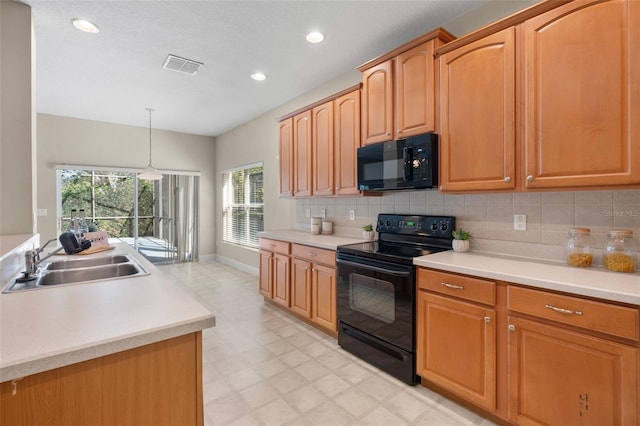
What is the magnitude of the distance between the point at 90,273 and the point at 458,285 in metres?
2.33

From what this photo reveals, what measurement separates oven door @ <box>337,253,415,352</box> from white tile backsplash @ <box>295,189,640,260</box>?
2.34ft

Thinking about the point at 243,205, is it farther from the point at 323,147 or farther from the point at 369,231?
the point at 369,231

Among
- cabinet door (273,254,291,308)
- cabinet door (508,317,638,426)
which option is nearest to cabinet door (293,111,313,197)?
cabinet door (273,254,291,308)

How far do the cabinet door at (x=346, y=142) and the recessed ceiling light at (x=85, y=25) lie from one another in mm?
2186

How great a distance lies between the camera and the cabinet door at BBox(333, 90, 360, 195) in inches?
116

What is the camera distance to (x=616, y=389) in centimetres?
135

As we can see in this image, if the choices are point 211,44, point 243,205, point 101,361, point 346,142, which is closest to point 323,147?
point 346,142

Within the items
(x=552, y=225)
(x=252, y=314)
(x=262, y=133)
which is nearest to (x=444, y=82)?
(x=552, y=225)

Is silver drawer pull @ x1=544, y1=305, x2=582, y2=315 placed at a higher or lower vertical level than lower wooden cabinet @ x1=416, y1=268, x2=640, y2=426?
higher

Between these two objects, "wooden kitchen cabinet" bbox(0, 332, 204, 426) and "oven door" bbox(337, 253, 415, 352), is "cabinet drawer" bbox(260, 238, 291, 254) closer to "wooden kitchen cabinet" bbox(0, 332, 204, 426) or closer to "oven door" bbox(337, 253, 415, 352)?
"oven door" bbox(337, 253, 415, 352)

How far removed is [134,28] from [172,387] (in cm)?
286

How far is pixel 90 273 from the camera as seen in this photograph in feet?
6.42

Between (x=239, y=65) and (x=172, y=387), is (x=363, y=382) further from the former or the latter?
(x=239, y=65)

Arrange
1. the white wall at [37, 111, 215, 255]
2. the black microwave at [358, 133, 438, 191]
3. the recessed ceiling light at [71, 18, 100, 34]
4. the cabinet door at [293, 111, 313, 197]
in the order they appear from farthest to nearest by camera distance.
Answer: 1. the white wall at [37, 111, 215, 255]
2. the cabinet door at [293, 111, 313, 197]
3. the recessed ceiling light at [71, 18, 100, 34]
4. the black microwave at [358, 133, 438, 191]
